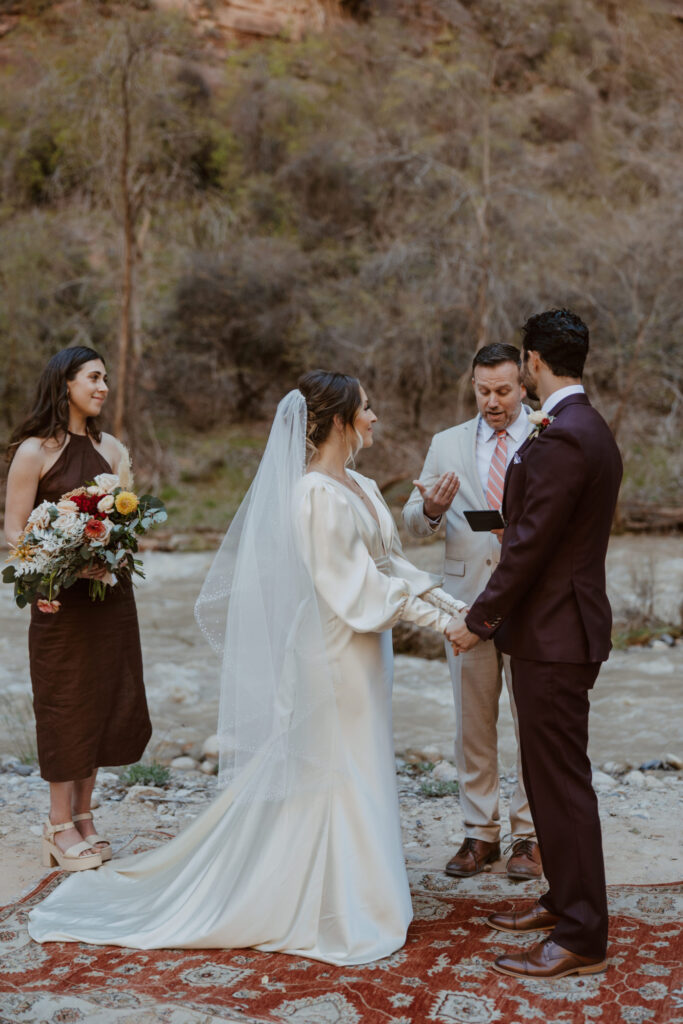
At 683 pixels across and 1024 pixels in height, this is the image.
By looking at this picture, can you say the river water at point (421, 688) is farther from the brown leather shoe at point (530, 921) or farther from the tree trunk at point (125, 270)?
the tree trunk at point (125, 270)

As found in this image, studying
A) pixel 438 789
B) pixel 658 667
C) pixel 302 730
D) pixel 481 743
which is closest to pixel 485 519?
pixel 302 730

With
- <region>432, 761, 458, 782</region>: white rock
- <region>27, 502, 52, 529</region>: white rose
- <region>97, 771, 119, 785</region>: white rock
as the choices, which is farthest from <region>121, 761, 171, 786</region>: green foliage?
<region>27, 502, 52, 529</region>: white rose

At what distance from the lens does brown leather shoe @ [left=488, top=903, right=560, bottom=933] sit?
11.5ft

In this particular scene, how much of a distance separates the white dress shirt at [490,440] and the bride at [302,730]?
0.79 meters

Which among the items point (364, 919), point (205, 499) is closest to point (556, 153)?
point (205, 499)

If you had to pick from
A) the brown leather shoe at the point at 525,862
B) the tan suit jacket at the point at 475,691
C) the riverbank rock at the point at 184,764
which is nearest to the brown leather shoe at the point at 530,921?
the brown leather shoe at the point at 525,862

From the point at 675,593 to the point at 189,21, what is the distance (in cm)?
2444

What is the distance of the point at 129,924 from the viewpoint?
3.52 meters

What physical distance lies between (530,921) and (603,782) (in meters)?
2.83

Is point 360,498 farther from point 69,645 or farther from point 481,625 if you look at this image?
point 69,645

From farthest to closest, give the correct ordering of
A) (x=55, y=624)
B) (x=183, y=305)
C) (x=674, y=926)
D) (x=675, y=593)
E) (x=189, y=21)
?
(x=189, y=21), (x=183, y=305), (x=675, y=593), (x=55, y=624), (x=674, y=926)

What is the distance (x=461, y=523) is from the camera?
4.22 meters

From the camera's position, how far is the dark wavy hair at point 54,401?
14.4 feet

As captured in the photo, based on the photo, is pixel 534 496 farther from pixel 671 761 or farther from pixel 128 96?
pixel 128 96
